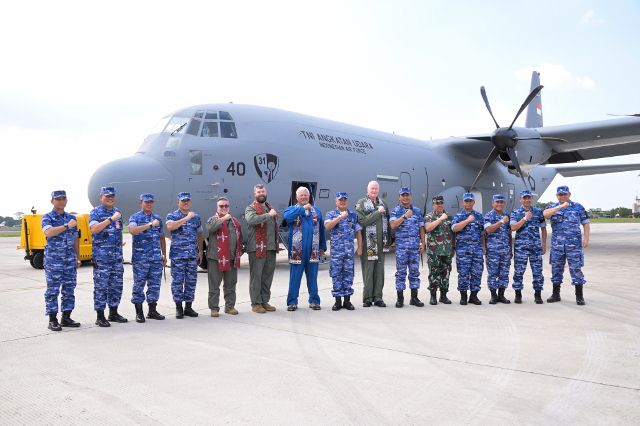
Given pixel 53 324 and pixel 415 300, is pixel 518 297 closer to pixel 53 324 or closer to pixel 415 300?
pixel 415 300

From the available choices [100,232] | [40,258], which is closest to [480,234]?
[100,232]

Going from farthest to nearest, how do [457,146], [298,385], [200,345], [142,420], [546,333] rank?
[457,146], [546,333], [200,345], [298,385], [142,420]

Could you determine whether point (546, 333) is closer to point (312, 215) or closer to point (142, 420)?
point (312, 215)

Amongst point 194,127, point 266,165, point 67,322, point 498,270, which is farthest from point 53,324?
point 266,165

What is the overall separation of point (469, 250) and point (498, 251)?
44 centimetres

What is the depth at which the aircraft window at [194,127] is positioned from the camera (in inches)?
404

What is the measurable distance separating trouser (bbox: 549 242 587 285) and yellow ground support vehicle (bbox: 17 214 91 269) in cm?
1129

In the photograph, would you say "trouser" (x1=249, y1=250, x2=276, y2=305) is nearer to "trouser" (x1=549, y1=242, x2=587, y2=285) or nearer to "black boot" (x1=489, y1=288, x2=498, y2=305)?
"black boot" (x1=489, y1=288, x2=498, y2=305)

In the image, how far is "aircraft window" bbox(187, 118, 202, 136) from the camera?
A: 10258 mm

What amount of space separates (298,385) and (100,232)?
3513mm

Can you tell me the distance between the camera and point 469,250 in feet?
23.3

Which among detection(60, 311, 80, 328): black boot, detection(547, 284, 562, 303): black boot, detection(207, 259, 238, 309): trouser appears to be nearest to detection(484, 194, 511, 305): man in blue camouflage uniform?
detection(547, 284, 562, 303): black boot

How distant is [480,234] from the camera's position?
7.20m

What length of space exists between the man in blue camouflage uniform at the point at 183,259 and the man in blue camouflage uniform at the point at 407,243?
2840 mm
